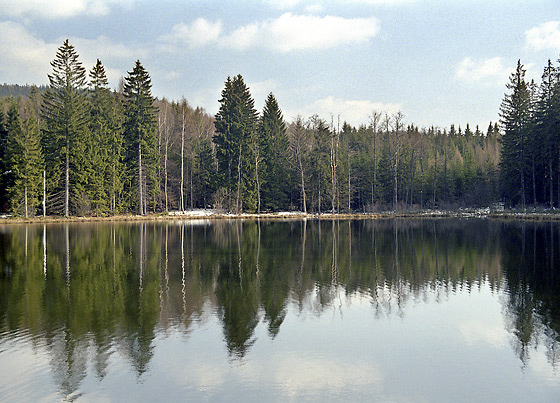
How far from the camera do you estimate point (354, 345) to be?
9.59 m

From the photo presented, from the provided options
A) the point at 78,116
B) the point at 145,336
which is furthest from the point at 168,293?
the point at 78,116

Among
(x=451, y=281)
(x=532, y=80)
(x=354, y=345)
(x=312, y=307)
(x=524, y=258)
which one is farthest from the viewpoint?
(x=532, y=80)

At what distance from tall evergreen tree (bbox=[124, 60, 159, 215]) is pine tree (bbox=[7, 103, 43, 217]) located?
1033 cm

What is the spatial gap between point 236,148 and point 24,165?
25682 millimetres

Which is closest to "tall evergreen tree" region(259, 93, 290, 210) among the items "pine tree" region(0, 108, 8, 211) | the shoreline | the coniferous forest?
the coniferous forest

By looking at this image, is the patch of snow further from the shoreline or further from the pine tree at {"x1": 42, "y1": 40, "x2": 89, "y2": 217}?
the pine tree at {"x1": 42, "y1": 40, "x2": 89, "y2": 217}

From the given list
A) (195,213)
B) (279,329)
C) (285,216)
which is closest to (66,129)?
(195,213)

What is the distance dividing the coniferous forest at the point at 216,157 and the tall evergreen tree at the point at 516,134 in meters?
0.14

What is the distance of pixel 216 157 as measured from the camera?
6569cm

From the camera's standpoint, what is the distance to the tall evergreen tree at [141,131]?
5453cm

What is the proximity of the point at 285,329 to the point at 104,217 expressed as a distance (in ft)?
151

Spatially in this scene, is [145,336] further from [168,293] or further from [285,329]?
[168,293]

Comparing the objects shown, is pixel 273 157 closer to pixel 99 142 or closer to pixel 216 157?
pixel 216 157

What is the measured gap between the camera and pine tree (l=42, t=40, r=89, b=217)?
51278 mm
